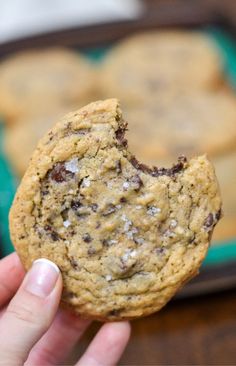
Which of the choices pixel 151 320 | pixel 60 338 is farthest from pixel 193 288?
pixel 60 338

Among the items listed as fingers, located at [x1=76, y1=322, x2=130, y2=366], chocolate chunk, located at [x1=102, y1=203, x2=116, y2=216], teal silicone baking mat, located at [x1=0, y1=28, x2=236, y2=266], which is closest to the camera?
chocolate chunk, located at [x1=102, y1=203, x2=116, y2=216]

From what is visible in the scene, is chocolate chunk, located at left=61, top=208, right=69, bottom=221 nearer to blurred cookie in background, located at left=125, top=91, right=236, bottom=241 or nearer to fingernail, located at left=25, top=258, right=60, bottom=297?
fingernail, located at left=25, top=258, right=60, bottom=297

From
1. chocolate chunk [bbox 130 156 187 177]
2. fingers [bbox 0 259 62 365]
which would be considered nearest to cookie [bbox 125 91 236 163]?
chocolate chunk [bbox 130 156 187 177]

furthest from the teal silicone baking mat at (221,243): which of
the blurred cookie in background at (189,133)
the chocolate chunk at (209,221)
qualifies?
the chocolate chunk at (209,221)

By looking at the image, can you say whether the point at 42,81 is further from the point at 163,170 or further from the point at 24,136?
the point at 163,170

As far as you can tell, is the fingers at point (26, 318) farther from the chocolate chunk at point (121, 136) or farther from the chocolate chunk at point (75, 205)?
the chocolate chunk at point (121, 136)

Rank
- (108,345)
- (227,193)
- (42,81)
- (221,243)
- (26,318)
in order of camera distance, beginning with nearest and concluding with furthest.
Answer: (26,318) → (108,345) → (221,243) → (227,193) → (42,81)

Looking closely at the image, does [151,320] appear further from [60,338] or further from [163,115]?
[163,115]

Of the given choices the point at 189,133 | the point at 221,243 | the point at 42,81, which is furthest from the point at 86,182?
the point at 42,81
